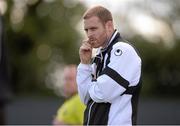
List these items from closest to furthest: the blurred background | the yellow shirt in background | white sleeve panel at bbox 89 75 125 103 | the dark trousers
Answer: white sleeve panel at bbox 89 75 125 103, the yellow shirt in background, the dark trousers, the blurred background

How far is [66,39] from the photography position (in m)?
32.7

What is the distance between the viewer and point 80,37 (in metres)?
30.9

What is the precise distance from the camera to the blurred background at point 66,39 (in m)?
25.0

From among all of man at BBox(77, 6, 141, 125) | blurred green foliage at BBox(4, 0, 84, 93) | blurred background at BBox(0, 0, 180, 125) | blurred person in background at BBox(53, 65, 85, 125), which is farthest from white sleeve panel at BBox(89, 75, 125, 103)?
blurred green foliage at BBox(4, 0, 84, 93)

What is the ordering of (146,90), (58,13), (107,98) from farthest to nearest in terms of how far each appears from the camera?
(58,13) < (146,90) < (107,98)

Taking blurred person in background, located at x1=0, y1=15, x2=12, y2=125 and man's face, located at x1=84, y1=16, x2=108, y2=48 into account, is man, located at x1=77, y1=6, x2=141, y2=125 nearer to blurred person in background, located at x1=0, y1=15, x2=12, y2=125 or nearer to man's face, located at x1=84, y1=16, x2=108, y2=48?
man's face, located at x1=84, y1=16, x2=108, y2=48

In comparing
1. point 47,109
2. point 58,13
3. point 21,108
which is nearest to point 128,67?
point 47,109

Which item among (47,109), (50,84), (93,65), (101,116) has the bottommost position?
(50,84)

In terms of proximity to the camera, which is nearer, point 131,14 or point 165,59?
point 165,59

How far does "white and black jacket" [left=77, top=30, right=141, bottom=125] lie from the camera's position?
15.4 ft

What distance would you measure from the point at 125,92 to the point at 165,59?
2146 centimetres

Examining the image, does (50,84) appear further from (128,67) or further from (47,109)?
(128,67)

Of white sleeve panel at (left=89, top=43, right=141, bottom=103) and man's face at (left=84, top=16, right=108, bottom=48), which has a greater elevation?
man's face at (left=84, top=16, right=108, bottom=48)

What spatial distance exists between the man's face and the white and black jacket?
0.08 m
